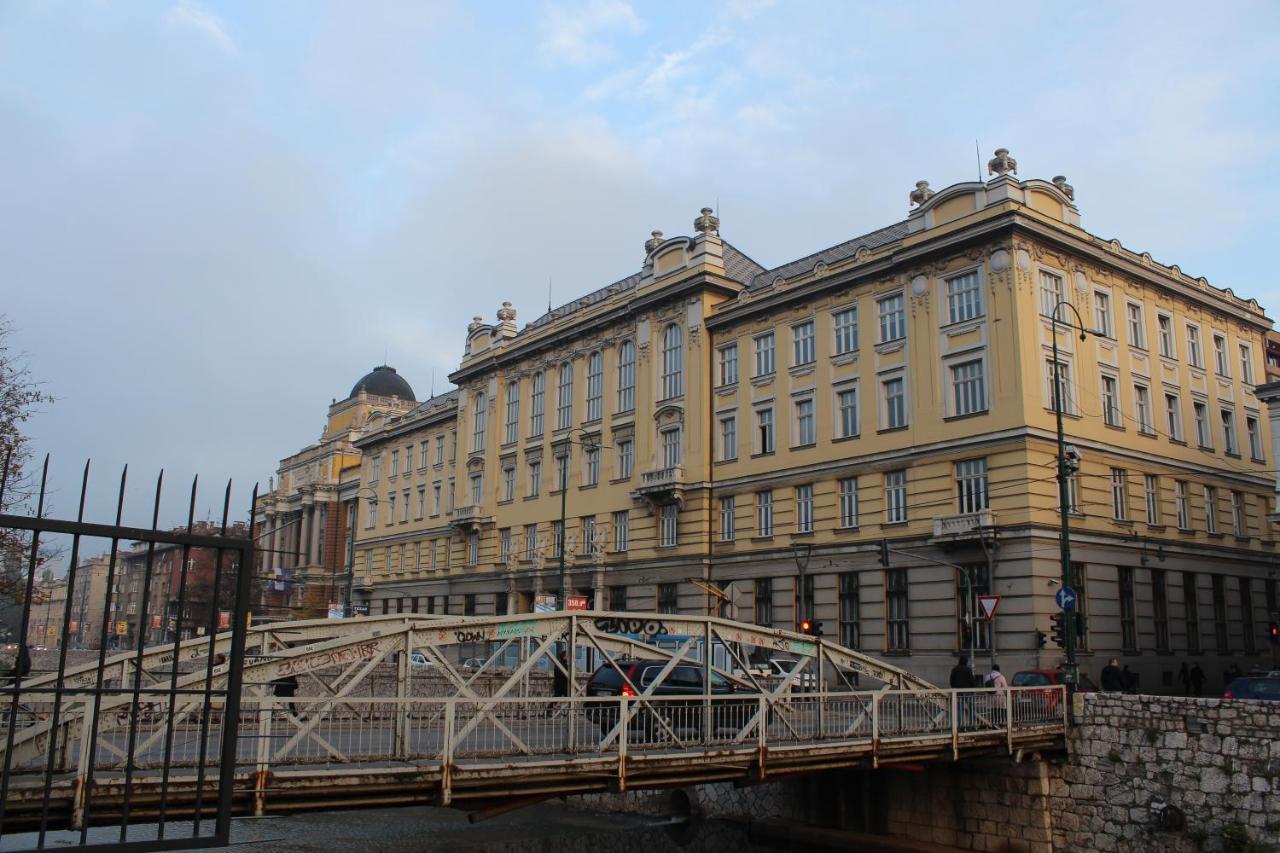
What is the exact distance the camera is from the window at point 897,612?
38.7m

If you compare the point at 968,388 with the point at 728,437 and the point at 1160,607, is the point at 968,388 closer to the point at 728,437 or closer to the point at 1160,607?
the point at 1160,607

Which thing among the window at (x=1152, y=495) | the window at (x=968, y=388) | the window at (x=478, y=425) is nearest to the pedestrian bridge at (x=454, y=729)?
the window at (x=968, y=388)

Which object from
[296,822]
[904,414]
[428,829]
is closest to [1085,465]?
[904,414]

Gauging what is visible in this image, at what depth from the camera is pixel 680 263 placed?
50.5 metres

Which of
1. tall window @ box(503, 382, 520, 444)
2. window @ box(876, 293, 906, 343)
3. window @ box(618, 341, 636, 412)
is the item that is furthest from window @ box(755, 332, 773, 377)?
tall window @ box(503, 382, 520, 444)

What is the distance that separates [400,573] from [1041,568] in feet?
155

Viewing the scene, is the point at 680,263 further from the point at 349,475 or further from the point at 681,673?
the point at 349,475

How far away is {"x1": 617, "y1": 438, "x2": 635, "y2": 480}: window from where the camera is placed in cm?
5200

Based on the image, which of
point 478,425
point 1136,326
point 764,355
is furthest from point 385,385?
point 1136,326

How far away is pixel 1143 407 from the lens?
4088cm

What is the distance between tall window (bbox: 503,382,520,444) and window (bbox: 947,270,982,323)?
1120 inches

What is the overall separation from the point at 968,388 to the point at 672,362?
51.8 ft

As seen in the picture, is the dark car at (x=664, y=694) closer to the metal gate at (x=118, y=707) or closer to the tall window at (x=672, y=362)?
the metal gate at (x=118, y=707)

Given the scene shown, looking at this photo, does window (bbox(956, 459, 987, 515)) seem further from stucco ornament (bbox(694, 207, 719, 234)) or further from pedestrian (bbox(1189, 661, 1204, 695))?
stucco ornament (bbox(694, 207, 719, 234))
